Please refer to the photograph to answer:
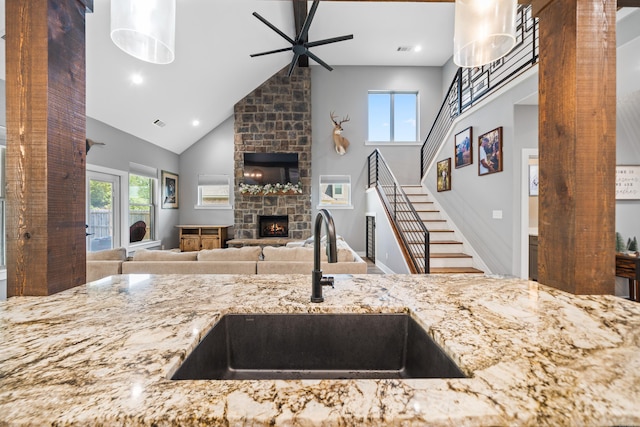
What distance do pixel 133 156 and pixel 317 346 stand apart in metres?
6.09

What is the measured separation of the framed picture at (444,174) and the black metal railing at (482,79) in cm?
51

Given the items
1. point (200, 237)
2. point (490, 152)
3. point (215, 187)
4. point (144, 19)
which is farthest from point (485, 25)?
point (215, 187)

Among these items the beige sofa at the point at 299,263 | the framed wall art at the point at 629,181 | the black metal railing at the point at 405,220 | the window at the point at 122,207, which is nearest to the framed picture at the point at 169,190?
the window at the point at 122,207

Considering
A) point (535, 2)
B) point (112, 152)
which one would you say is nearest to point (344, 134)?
point (112, 152)

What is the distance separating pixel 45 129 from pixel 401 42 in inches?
257

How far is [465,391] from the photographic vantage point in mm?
528

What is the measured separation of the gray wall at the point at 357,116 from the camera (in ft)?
23.2

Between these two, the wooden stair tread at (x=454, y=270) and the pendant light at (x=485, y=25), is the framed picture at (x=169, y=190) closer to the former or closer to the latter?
the wooden stair tread at (x=454, y=270)

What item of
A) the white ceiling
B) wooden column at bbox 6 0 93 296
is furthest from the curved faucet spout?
the white ceiling

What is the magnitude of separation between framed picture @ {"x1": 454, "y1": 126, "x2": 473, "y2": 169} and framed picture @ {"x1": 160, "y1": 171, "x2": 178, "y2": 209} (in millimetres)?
5966

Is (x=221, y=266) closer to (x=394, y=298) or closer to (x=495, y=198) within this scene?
(x=394, y=298)

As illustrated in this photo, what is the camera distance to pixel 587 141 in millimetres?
1058

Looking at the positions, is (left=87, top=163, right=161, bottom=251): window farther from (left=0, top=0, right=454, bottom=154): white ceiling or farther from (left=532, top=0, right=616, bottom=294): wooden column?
(left=532, top=0, right=616, bottom=294): wooden column

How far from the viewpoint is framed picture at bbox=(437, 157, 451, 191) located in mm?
5148
